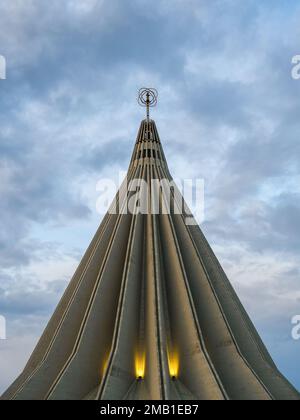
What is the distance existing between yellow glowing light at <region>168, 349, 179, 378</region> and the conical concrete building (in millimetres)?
29

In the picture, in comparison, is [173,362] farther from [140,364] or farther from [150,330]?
[150,330]

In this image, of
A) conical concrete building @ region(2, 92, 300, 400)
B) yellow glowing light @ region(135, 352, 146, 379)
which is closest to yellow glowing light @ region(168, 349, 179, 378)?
conical concrete building @ region(2, 92, 300, 400)

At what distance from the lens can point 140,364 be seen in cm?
1169

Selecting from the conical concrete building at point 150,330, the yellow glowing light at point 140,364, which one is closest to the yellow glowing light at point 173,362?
the conical concrete building at point 150,330

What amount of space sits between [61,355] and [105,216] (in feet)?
24.5

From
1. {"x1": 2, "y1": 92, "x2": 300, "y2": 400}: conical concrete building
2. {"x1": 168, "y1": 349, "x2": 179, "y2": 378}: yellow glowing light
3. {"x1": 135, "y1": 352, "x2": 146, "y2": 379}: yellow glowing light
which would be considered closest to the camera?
{"x1": 2, "y1": 92, "x2": 300, "y2": 400}: conical concrete building

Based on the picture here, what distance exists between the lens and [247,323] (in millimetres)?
14781

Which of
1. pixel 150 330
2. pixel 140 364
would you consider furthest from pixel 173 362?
pixel 150 330

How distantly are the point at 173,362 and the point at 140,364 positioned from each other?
106 cm

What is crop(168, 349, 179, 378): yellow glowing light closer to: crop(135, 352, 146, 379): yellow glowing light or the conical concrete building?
the conical concrete building

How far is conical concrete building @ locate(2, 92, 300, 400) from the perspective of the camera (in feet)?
36.1

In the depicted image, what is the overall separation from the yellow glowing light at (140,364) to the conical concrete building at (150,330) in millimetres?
32

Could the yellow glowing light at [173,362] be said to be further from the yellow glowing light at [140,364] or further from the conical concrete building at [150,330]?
the yellow glowing light at [140,364]
